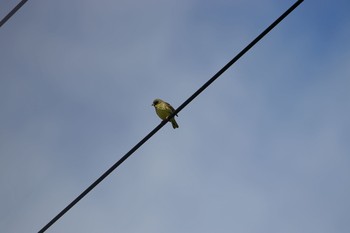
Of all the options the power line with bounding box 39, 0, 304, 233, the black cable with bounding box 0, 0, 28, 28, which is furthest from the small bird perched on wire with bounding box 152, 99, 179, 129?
the black cable with bounding box 0, 0, 28, 28

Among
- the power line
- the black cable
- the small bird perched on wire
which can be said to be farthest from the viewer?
A: the small bird perched on wire

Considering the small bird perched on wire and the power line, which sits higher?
the small bird perched on wire

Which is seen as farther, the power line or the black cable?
the power line

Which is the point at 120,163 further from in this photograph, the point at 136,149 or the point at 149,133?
the point at 149,133

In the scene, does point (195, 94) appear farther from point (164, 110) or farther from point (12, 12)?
point (164, 110)

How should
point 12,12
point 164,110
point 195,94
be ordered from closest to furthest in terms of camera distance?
point 12,12, point 195,94, point 164,110

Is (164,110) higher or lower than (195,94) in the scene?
higher

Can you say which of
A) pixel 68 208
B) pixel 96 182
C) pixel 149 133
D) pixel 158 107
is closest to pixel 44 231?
pixel 68 208

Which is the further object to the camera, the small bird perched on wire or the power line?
the small bird perched on wire

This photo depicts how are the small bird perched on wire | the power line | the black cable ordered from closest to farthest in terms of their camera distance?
the black cable
the power line
the small bird perched on wire

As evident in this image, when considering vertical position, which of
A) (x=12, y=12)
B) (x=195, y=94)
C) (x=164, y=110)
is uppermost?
(x=164, y=110)

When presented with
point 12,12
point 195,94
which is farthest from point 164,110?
point 12,12

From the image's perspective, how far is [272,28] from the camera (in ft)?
13.4

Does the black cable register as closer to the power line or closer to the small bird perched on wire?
the power line
